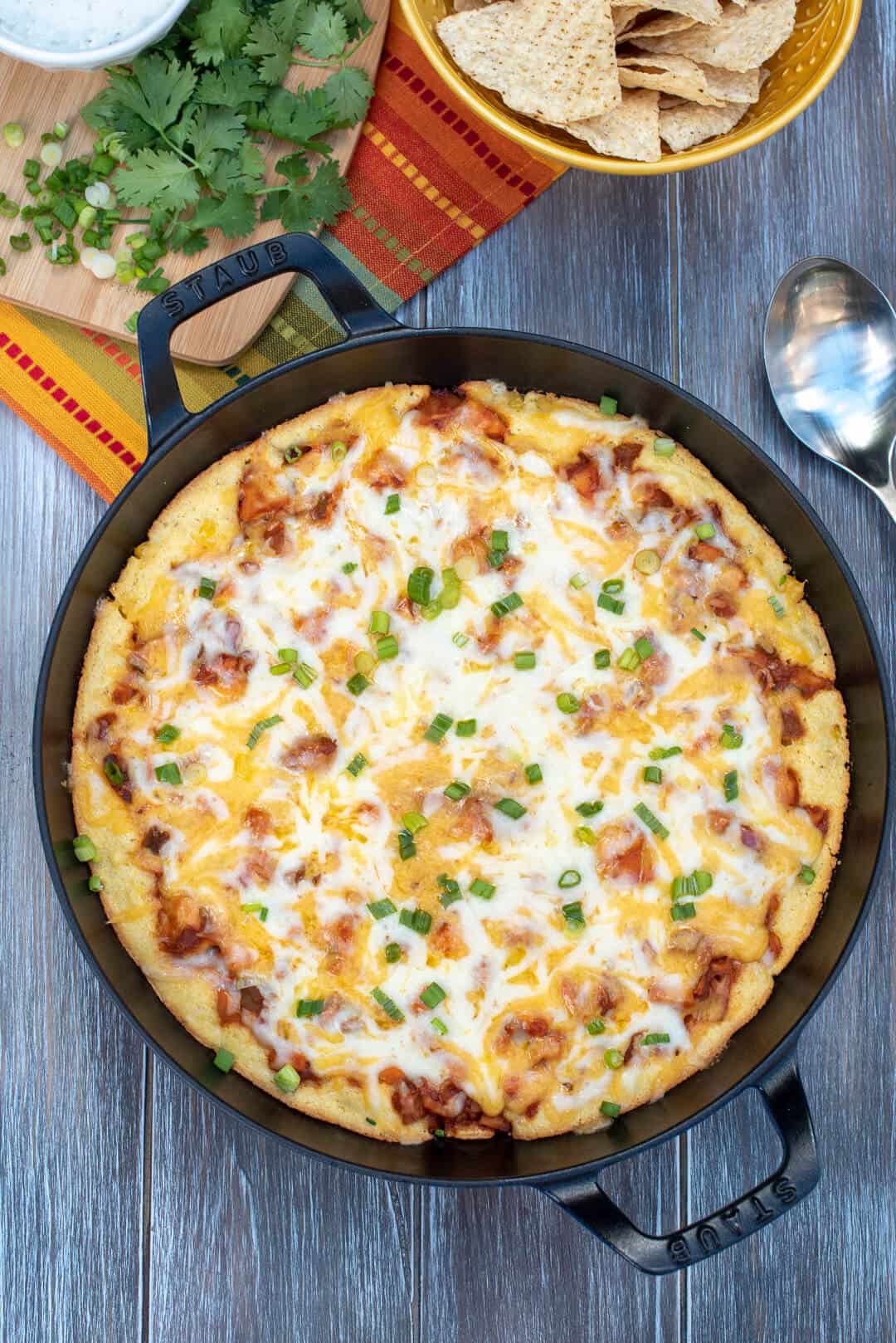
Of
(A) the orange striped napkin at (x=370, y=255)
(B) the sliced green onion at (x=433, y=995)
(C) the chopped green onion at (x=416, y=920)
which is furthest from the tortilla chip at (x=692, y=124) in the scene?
(B) the sliced green onion at (x=433, y=995)

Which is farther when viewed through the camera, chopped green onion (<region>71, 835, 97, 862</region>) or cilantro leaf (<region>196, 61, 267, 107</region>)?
cilantro leaf (<region>196, 61, 267, 107</region>)

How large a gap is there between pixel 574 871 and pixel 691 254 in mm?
1839

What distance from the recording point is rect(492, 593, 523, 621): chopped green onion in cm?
291

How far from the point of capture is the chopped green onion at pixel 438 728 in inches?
113

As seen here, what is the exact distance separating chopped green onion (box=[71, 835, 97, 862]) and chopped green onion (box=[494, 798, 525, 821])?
104 cm

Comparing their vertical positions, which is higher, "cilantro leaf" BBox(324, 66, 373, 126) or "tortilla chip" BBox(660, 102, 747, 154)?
"tortilla chip" BBox(660, 102, 747, 154)

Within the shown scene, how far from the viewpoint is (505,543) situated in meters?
2.93

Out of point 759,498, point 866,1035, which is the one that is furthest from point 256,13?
point 866,1035

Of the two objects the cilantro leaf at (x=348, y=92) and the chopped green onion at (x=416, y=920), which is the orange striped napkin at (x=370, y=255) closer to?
the cilantro leaf at (x=348, y=92)

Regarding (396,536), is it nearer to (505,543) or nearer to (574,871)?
(505,543)

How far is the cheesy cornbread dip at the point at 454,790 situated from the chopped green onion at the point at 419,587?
0.02 meters

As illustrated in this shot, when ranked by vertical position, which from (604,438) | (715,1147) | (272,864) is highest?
(604,438)

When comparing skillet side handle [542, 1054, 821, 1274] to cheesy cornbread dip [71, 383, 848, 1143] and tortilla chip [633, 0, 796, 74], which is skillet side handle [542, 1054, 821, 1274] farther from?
tortilla chip [633, 0, 796, 74]

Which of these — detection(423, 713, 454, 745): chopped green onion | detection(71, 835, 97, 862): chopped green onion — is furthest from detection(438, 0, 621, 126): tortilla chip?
detection(71, 835, 97, 862): chopped green onion
